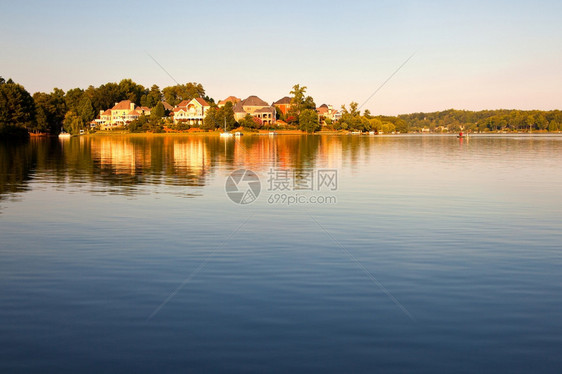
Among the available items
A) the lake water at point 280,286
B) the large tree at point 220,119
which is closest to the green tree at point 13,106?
the large tree at point 220,119

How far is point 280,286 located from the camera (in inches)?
520

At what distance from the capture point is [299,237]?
19.6 metres

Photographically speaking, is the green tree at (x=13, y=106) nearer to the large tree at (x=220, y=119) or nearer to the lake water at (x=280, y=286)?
the large tree at (x=220, y=119)

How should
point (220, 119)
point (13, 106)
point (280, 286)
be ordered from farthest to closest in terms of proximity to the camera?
point (220, 119)
point (13, 106)
point (280, 286)

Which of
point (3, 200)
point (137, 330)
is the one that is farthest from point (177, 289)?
point (3, 200)

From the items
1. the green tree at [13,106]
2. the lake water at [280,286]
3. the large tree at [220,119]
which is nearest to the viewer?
the lake water at [280,286]

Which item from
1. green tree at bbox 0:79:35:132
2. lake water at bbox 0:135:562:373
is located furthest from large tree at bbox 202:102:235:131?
lake water at bbox 0:135:562:373

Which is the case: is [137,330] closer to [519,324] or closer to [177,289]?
[177,289]

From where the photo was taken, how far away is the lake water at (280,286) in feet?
30.4

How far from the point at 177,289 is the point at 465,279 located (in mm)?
7833

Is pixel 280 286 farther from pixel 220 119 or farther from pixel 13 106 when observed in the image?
pixel 220 119

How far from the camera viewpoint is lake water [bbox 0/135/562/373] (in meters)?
9.26

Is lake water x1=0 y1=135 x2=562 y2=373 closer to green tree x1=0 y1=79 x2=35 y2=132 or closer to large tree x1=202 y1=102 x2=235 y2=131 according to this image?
green tree x1=0 y1=79 x2=35 y2=132

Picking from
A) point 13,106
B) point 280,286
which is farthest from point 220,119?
point 280,286
